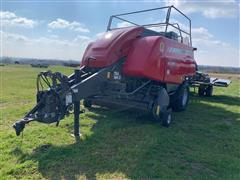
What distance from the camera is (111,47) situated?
6.14 meters

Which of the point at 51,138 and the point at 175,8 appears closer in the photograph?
the point at 51,138

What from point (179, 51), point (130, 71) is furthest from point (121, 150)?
point (179, 51)

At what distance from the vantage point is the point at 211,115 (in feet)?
27.4

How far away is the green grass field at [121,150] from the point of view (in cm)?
393

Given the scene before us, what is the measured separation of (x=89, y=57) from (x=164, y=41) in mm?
1817

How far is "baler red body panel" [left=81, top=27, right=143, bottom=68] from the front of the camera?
6098 mm

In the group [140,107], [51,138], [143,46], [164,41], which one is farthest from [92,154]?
[164,41]

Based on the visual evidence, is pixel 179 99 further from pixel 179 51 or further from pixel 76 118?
pixel 76 118

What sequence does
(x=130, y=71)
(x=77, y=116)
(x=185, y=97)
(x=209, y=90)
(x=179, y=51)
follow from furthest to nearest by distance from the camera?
(x=209, y=90) < (x=185, y=97) < (x=179, y=51) < (x=130, y=71) < (x=77, y=116)

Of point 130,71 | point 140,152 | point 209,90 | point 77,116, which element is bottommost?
point 140,152

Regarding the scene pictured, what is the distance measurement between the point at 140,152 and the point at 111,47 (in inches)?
102

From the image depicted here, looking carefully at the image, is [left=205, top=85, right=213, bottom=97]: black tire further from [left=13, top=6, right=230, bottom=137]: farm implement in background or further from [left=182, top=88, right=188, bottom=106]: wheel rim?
[left=13, top=6, right=230, bottom=137]: farm implement in background

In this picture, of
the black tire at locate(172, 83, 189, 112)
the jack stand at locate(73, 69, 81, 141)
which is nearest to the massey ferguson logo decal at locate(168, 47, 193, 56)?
the black tire at locate(172, 83, 189, 112)

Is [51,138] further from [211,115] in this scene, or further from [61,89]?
[211,115]
